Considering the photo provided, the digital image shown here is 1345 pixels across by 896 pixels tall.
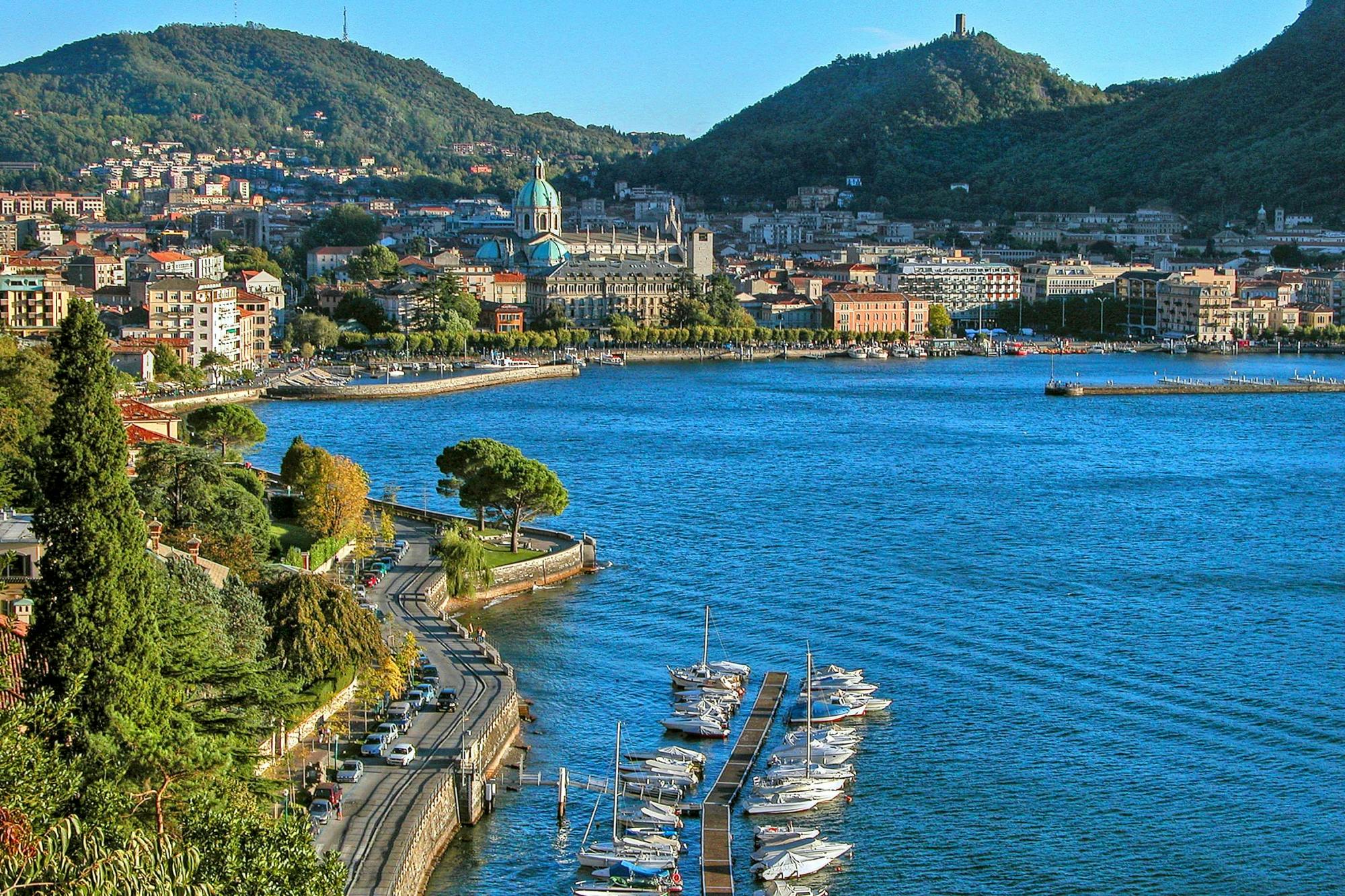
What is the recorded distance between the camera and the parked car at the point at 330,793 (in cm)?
917

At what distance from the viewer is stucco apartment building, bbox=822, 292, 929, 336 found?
44219 millimetres

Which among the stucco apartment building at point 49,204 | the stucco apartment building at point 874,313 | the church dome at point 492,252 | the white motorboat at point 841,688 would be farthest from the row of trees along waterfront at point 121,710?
the stucco apartment building at point 49,204

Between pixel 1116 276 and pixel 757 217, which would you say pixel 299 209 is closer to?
pixel 757 217

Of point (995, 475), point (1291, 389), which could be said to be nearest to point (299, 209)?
point (1291, 389)

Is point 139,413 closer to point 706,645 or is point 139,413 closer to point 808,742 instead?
point 706,645

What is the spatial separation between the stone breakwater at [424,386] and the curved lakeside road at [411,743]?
16037 mm

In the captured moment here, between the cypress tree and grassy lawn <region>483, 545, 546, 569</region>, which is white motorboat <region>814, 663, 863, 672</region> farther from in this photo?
the cypress tree

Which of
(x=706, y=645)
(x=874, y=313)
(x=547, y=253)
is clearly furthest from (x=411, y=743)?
(x=547, y=253)

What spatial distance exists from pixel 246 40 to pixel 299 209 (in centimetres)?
5418

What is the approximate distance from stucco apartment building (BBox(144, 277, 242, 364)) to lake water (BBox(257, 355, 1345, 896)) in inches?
141

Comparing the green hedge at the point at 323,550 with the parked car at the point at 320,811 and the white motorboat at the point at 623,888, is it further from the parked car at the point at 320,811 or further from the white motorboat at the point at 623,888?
the white motorboat at the point at 623,888

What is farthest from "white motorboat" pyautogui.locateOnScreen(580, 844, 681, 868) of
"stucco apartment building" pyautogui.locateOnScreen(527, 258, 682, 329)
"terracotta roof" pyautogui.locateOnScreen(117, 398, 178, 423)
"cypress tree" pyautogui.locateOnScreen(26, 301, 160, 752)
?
"stucco apartment building" pyautogui.locateOnScreen(527, 258, 682, 329)

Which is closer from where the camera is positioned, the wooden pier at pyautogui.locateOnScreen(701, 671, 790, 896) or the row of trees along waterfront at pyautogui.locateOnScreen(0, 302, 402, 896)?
the row of trees along waterfront at pyautogui.locateOnScreen(0, 302, 402, 896)

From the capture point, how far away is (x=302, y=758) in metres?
9.91
